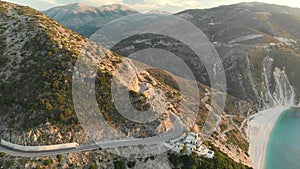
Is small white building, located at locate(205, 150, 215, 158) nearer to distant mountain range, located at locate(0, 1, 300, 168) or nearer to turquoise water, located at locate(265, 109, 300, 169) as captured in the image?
distant mountain range, located at locate(0, 1, 300, 168)

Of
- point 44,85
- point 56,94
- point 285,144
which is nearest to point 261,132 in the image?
point 285,144

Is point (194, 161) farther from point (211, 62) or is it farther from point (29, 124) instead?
point (211, 62)

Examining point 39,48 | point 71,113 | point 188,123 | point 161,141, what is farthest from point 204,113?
point 39,48

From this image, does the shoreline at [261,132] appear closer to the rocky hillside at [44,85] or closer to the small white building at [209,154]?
the small white building at [209,154]

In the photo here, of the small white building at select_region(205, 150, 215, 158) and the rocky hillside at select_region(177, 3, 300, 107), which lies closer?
the small white building at select_region(205, 150, 215, 158)

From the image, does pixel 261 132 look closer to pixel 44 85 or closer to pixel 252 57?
pixel 252 57

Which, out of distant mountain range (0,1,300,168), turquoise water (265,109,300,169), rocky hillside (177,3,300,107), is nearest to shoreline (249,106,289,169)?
turquoise water (265,109,300,169)
